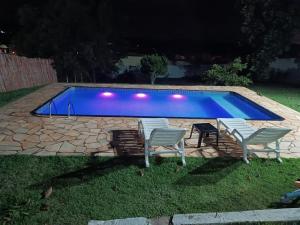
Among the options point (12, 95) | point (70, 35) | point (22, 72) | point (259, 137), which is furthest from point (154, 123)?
point (70, 35)

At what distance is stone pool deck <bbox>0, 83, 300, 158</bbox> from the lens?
6.23m

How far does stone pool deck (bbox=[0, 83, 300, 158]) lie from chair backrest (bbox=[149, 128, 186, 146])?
634 millimetres

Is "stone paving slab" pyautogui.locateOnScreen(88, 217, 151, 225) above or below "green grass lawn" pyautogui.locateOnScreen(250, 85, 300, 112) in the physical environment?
above

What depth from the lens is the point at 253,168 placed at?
580cm

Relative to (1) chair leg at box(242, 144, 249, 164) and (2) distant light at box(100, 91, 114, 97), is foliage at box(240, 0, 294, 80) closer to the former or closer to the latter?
(2) distant light at box(100, 91, 114, 97)

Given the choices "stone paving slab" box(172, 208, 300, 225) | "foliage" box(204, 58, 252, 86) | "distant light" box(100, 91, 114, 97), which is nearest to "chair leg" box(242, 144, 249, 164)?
"stone paving slab" box(172, 208, 300, 225)

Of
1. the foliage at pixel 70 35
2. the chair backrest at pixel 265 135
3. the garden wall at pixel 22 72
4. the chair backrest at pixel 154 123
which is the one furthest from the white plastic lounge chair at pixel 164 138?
the foliage at pixel 70 35

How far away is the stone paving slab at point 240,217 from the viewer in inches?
142

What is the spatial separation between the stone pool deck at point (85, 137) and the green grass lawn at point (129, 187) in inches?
15.3

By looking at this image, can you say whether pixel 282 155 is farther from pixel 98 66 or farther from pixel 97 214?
pixel 98 66

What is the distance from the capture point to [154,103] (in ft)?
44.9

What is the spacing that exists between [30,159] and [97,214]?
212 centimetres

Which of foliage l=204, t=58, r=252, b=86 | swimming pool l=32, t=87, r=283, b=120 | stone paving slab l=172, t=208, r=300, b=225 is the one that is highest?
stone paving slab l=172, t=208, r=300, b=225

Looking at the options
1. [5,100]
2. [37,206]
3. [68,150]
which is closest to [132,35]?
[5,100]
